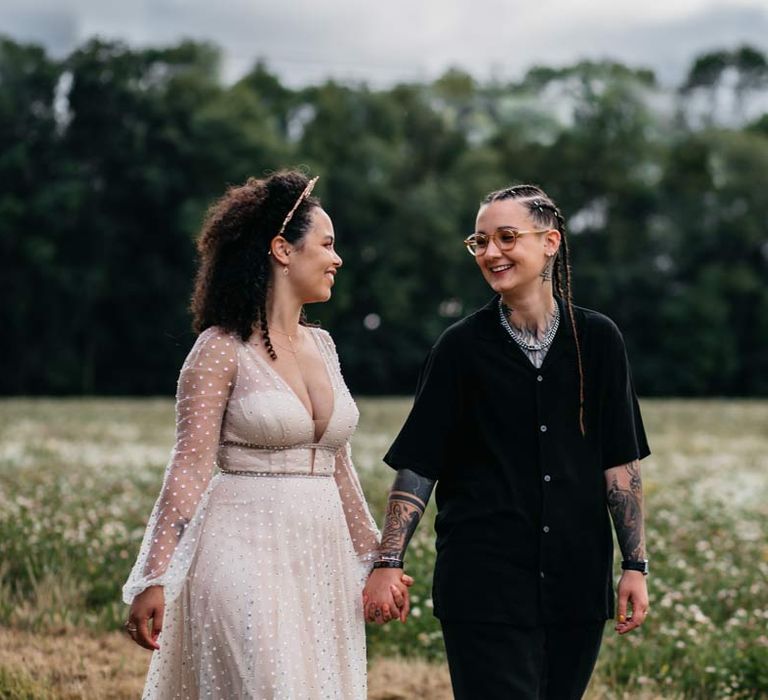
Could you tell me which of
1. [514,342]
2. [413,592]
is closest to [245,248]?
[514,342]

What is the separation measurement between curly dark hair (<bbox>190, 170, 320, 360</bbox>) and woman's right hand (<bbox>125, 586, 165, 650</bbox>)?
0.85m

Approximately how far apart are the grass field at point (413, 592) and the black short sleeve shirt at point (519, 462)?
231cm

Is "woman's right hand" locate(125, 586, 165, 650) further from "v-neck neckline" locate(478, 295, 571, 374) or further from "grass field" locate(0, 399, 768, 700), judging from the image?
"grass field" locate(0, 399, 768, 700)

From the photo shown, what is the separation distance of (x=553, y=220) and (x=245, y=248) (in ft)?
3.32

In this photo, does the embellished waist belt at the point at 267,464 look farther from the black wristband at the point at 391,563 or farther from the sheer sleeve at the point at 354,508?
the black wristband at the point at 391,563

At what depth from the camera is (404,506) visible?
13.8 feet

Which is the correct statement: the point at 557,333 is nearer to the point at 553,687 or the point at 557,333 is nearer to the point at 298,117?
the point at 553,687

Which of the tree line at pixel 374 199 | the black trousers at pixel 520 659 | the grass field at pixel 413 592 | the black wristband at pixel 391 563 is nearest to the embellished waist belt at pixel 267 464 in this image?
the black wristband at pixel 391 563

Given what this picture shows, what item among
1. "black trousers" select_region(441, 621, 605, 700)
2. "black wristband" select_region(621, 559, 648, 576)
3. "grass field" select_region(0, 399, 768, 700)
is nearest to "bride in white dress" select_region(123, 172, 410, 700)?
"black trousers" select_region(441, 621, 605, 700)

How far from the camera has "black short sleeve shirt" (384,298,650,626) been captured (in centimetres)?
402

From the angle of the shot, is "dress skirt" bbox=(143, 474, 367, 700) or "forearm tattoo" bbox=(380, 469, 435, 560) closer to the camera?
"dress skirt" bbox=(143, 474, 367, 700)

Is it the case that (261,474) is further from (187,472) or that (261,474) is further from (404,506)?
(404,506)

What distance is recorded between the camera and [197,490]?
13.2ft

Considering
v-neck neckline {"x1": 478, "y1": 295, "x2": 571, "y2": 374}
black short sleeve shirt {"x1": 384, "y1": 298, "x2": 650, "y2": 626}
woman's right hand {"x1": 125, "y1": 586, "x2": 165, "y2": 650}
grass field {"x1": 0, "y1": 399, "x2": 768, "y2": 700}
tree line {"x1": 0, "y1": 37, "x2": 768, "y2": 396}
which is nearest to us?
woman's right hand {"x1": 125, "y1": 586, "x2": 165, "y2": 650}
